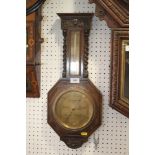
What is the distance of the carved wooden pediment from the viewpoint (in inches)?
57.9

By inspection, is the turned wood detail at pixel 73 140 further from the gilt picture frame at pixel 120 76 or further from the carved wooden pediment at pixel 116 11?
the carved wooden pediment at pixel 116 11

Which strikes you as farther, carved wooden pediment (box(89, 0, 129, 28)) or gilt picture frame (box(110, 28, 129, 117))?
gilt picture frame (box(110, 28, 129, 117))

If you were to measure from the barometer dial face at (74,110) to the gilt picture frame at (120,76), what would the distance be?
0.34 metres

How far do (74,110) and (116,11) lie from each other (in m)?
0.81

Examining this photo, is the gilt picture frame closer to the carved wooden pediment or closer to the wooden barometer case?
the carved wooden pediment

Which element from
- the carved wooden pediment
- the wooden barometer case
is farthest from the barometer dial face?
the carved wooden pediment

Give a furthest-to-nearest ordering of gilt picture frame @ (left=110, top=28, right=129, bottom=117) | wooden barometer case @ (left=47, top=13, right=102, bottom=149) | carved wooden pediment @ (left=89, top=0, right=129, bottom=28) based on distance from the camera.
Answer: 1. wooden barometer case @ (left=47, top=13, right=102, bottom=149)
2. gilt picture frame @ (left=110, top=28, right=129, bottom=117)
3. carved wooden pediment @ (left=89, top=0, right=129, bottom=28)

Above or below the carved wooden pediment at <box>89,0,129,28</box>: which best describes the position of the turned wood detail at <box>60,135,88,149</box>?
below

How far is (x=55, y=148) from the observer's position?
6.91ft

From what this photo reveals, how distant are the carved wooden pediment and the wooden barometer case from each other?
43 cm

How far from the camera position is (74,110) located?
196 centimetres
